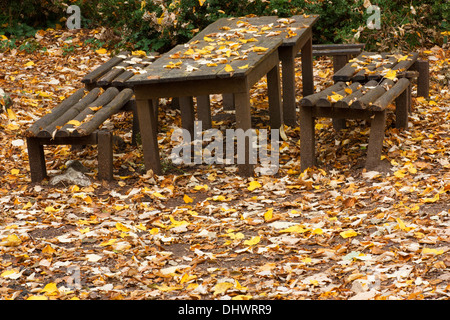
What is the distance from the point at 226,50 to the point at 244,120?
839 millimetres

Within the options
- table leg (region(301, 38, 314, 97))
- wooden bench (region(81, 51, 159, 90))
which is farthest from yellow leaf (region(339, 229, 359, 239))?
table leg (region(301, 38, 314, 97))

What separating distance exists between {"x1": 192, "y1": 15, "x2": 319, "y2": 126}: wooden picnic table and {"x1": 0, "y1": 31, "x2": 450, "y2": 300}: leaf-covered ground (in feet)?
1.47

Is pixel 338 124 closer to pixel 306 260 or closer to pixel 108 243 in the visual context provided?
pixel 306 260

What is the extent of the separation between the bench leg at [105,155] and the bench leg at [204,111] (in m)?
1.67

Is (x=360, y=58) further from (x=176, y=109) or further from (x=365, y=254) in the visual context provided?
(x=365, y=254)

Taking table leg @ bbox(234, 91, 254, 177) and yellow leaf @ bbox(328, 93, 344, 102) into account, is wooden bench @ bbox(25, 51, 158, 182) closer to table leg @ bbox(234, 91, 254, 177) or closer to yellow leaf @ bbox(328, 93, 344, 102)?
table leg @ bbox(234, 91, 254, 177)

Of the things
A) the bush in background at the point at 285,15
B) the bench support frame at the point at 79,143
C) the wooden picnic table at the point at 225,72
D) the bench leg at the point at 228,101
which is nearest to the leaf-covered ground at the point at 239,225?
the bench support frame at the point at 79,143

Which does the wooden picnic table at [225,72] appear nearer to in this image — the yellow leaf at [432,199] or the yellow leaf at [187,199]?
the yellow leaf at [187,199]

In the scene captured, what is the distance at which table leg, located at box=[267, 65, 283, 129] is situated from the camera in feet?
24.2

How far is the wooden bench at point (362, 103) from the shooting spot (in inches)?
235

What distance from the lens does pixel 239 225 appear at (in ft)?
17.0

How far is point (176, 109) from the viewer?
8.40 m

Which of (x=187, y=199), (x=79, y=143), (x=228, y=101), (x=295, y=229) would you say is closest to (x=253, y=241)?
(x=295, y=229)

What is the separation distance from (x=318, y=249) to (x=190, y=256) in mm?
840
